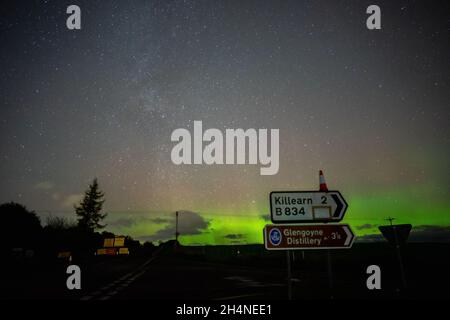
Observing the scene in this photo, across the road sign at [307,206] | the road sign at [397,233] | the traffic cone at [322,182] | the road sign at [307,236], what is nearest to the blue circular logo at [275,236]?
the road sign at [307,236]

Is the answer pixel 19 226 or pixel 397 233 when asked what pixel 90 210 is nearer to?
pixel 19 226

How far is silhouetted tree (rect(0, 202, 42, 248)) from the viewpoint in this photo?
139 feet

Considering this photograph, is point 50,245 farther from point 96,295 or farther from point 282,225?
point 282,225

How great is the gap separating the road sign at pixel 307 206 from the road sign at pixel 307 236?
5.8 inches

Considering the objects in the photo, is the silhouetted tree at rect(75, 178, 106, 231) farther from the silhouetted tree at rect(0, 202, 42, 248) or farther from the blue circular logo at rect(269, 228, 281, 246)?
the blue circular logo at rect(269, 228, 281, 246)

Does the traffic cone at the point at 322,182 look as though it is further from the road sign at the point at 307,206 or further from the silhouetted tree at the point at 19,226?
the silhouetted tree at the point at 19,226

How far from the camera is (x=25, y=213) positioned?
4816 cm

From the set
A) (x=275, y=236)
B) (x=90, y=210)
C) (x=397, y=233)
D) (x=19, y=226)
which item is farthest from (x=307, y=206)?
(x=90, y=210)

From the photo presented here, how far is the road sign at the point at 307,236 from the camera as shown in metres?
7.10

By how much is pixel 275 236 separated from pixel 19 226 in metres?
46.6

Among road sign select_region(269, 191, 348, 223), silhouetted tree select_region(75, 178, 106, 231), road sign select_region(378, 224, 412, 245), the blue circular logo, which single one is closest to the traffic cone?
road sign select_region(269, 191, 348, 223)

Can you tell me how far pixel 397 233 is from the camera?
33.9 ft
